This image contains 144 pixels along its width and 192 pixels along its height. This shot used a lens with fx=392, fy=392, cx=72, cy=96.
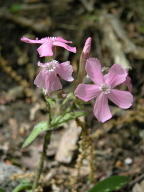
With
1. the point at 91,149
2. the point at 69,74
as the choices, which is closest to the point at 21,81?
the point at 91,149

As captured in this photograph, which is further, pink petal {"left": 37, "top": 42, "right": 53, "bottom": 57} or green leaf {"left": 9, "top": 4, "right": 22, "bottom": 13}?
green leaf {"left": 9, "top": 4, "right": 22, "bottom": 13}

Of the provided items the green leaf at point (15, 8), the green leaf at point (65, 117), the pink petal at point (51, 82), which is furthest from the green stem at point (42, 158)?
the green leaf at point (15, 8)

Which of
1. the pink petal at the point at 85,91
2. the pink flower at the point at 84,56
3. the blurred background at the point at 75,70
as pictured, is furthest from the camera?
the blurred background at the point at 75,70

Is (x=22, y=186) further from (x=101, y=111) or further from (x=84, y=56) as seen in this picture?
(x=84, y=56)

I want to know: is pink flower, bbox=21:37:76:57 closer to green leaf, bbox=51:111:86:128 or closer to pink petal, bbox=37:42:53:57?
pink petal, bbox=37:42:53:57

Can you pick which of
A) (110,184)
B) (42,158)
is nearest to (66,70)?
(42,158)

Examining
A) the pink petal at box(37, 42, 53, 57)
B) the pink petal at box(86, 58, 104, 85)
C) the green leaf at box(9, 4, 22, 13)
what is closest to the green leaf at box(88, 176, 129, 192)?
the pink petal at box(86, 58, 104, 85)

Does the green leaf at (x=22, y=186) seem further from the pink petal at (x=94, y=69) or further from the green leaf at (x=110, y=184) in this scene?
the pink petal at (x=94, y=69)
